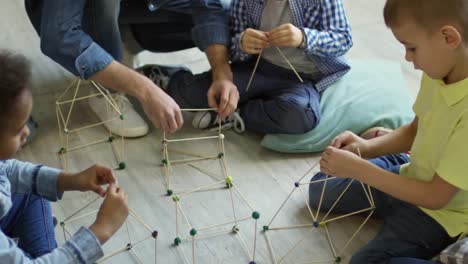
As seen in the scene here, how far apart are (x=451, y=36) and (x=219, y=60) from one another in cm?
76

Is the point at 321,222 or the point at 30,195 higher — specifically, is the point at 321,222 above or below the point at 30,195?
below

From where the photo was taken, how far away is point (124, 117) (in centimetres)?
167

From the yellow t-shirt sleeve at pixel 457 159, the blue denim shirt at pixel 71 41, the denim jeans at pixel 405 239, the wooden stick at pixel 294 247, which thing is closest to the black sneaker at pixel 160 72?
the blue denim shirt at pixel 71 41

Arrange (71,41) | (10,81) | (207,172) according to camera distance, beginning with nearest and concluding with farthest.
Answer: (10,81) → (71,41) → (207,172)

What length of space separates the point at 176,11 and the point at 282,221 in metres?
0.74

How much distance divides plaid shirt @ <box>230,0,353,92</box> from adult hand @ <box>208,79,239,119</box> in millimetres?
198

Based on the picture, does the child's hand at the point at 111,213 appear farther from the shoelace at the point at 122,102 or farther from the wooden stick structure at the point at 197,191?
the shoelace at the point at 122,102

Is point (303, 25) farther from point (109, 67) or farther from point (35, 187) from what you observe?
point (35, 187)

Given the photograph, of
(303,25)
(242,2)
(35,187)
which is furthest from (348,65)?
(35,187)

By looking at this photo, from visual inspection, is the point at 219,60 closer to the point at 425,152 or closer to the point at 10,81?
the point at 425,152

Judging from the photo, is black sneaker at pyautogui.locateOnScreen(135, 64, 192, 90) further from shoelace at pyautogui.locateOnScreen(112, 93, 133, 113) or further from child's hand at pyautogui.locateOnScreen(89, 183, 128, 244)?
child's hand at pyautogui.locateOnScreen(89, 183, 128, 244)

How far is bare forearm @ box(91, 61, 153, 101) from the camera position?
52.5 inches

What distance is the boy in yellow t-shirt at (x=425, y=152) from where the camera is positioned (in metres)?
0.98

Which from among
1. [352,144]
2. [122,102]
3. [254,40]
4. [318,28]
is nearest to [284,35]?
[254,40]
